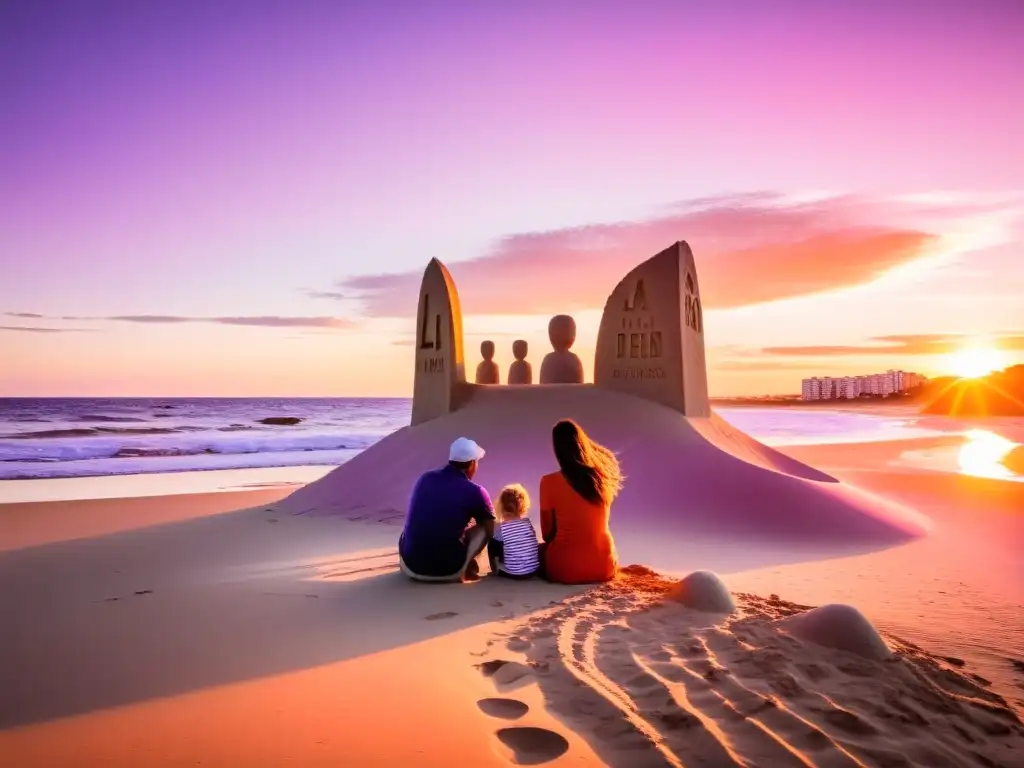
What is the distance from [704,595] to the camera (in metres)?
4.96

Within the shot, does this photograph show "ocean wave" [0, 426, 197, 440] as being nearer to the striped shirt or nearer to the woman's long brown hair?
the striped shirt

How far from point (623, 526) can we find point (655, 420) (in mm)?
2374

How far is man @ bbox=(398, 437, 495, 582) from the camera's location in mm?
5703

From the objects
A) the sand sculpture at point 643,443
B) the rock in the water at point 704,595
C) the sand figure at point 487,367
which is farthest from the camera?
the sand figure at point 487,367

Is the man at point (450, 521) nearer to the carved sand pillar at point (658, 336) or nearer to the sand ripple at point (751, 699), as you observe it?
the sand ripple at point (751, 699)

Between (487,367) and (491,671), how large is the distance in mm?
11319

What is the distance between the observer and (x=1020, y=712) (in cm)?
346

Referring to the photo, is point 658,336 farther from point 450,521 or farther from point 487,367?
point 450,521

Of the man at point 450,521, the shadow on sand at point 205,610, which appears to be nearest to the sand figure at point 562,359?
the shadow on sand at point 205,610

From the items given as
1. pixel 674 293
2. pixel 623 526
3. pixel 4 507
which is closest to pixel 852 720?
pixel 623 526

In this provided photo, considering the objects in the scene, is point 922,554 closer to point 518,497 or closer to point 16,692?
point 518,497

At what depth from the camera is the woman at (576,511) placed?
5.53 m

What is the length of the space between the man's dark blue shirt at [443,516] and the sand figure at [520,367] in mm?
9035

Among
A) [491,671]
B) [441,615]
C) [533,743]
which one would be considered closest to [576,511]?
[441,615]
